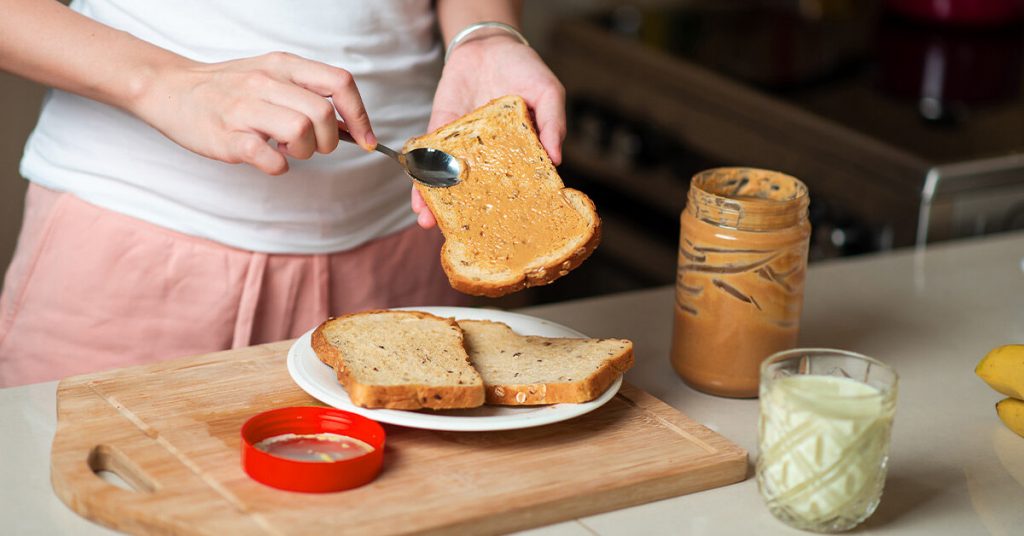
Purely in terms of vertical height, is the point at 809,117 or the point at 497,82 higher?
the point at 497,82

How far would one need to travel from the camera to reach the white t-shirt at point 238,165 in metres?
1.43

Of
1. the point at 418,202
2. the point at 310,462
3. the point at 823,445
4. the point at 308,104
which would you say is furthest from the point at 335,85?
the point at 823,445

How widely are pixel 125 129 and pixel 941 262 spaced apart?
115cm

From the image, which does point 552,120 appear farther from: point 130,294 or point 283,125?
point 130,294

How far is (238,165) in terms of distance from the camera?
1.44 meters

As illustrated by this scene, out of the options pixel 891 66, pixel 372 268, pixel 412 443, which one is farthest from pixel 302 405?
pixel 891 66

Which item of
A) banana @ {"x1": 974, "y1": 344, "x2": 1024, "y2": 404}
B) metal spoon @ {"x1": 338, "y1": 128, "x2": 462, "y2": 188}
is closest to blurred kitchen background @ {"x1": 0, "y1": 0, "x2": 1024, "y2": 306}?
banana @ {"x1": 974, "y1": 344, "x2": 1024, "y2": 404}

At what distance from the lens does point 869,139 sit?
7.32ft

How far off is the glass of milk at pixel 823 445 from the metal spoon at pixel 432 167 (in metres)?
0.43

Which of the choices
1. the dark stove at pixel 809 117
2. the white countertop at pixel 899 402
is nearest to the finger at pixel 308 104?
the white countertop at pixel 899 402

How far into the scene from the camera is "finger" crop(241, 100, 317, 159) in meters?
1.17

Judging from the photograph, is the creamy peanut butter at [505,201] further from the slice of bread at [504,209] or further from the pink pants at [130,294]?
the pink pants at [130,294]

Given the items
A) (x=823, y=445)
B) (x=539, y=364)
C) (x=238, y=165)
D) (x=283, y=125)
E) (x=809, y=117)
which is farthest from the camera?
(x=809, y=117)

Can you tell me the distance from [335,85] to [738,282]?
46cm
